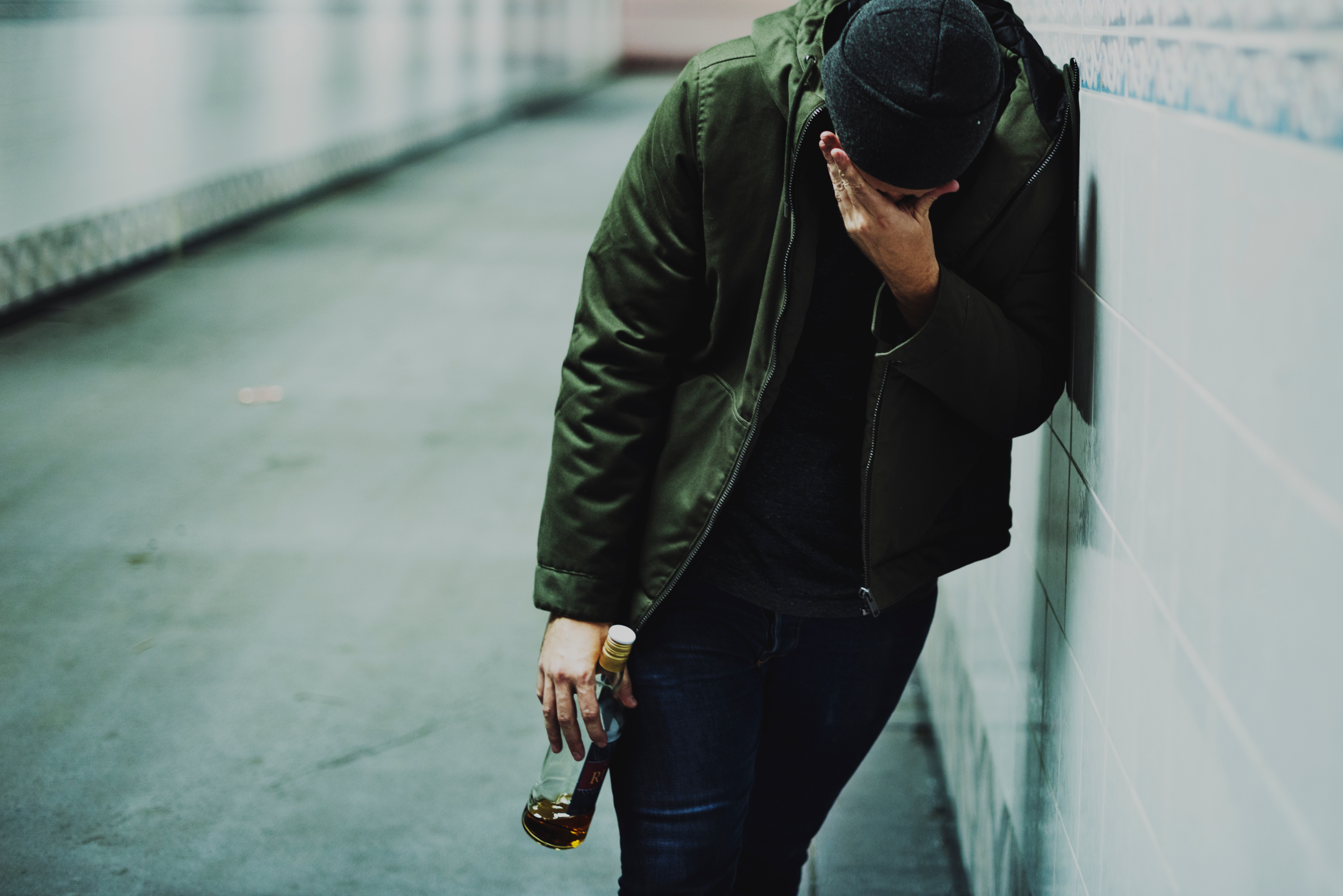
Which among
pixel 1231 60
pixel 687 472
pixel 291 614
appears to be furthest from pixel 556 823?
pixel 291 614

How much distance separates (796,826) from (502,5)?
17651mm

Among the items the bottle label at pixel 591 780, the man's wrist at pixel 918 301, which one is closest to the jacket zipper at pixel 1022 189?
the man's wrist at pixel 918 301

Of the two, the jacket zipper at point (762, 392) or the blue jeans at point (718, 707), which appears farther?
the blue jeans at point (718, 707)

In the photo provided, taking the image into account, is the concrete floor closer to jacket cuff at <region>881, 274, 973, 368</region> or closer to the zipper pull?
the zipper pull

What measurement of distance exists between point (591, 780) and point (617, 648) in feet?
0.69

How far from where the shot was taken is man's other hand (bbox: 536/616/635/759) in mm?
1390

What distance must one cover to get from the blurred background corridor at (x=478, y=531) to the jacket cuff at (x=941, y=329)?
155mm

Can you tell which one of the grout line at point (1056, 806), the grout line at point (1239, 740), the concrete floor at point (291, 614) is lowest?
the concrete floor at point (291, 614)

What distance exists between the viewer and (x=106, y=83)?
7.13 metres

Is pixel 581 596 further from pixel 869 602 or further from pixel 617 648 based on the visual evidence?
pixel 869 602

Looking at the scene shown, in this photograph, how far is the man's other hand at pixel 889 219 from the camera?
1164mm

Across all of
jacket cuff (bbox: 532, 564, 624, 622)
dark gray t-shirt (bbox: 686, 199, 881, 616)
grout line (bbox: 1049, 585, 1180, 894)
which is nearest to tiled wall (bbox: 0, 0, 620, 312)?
jacket cuff (bbox: 532, 564, 624, 622)

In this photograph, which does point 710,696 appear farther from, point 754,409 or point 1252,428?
point 1252,428

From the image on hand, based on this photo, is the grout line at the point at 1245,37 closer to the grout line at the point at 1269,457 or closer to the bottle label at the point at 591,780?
the grout line at the point at 1269,457
